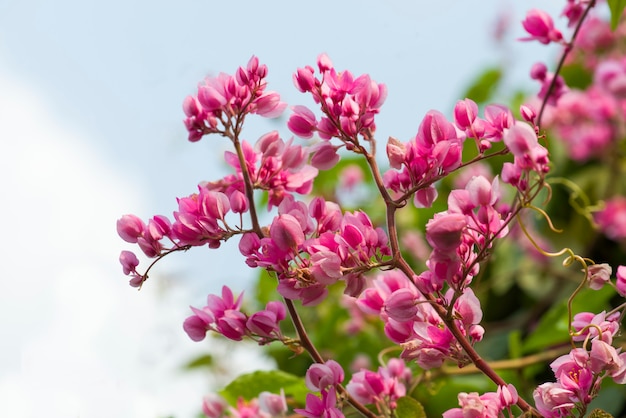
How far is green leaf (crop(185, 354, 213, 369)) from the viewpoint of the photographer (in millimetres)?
1659

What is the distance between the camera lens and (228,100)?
0.54 meters

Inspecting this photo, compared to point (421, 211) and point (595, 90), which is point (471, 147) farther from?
point (595, 90)

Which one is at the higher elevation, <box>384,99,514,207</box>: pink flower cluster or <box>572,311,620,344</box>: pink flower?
<box>384,99,514,207</box>: pink flower cluster

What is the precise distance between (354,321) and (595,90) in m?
0.82

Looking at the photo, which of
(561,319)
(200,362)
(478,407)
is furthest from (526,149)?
(200,362)

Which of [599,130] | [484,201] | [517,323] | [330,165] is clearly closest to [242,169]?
[330,165]

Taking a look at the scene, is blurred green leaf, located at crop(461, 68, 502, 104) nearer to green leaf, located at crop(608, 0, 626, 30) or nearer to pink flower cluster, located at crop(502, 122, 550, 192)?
green leaf, located at crop(608, 0, 626, 30)

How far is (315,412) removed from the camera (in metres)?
0.52

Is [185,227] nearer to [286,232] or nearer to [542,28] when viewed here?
[286,232]

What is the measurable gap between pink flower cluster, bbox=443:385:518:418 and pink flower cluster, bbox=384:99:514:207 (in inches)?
5.6

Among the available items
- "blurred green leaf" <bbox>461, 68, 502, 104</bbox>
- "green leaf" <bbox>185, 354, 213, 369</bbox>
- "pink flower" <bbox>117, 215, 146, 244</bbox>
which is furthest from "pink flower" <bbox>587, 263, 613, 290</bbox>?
"blurred green leaf" <bbox>461, 68, 502, 104</bbox>

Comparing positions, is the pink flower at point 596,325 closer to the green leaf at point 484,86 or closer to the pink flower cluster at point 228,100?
the pink flower cluster at point 228,100

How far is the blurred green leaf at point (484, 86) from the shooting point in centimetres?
198

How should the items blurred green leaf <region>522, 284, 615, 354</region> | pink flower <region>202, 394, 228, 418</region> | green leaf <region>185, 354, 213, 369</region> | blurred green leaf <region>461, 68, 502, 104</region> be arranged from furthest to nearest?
blurred green leaf <region>461, 68, 502, 104</region>, green leaf <region>185, 354, 213, 369</region>, blurred green leaf <region>522, 284, 615, 354</region>, pink flower <region>202, 394, 228, 418</region>
